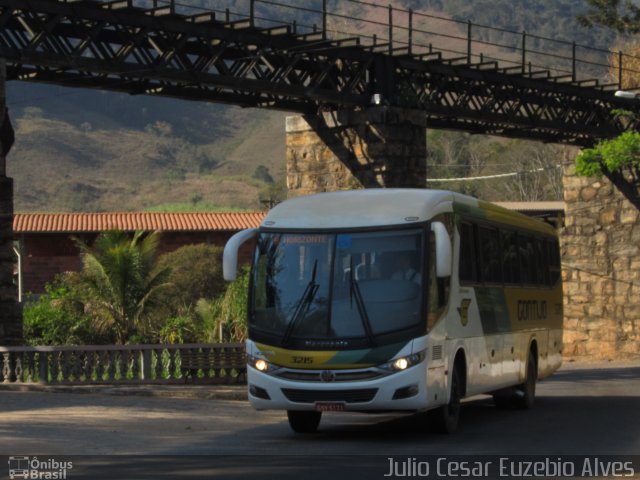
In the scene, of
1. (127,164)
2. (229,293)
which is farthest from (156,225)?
(127,164)

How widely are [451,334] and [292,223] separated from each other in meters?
2.36

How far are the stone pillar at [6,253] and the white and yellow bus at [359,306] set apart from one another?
960cm

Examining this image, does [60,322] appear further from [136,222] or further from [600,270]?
[136,222]

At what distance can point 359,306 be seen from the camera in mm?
15211

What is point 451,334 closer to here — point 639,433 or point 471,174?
point 639,433

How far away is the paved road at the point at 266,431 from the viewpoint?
1413 cm

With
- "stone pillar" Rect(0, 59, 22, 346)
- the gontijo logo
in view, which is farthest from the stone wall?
the gontijo logo

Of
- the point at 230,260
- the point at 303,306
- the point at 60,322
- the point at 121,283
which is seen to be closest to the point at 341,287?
the point at 303,306

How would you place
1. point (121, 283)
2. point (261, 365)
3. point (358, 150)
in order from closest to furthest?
point (261, 365), point (121, 283), point (358, 150)

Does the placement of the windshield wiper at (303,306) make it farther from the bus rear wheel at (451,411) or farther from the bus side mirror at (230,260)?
the bus rear wheel at (451,411)

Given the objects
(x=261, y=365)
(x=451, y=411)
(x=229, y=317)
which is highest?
(x=261, y=365)

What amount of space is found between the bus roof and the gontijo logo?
4355 millimetres

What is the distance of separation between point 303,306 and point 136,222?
5518cm

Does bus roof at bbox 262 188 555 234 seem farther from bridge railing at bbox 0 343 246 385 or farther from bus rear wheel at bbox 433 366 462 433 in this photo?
bridge railing at bbox 0 343 246 385
